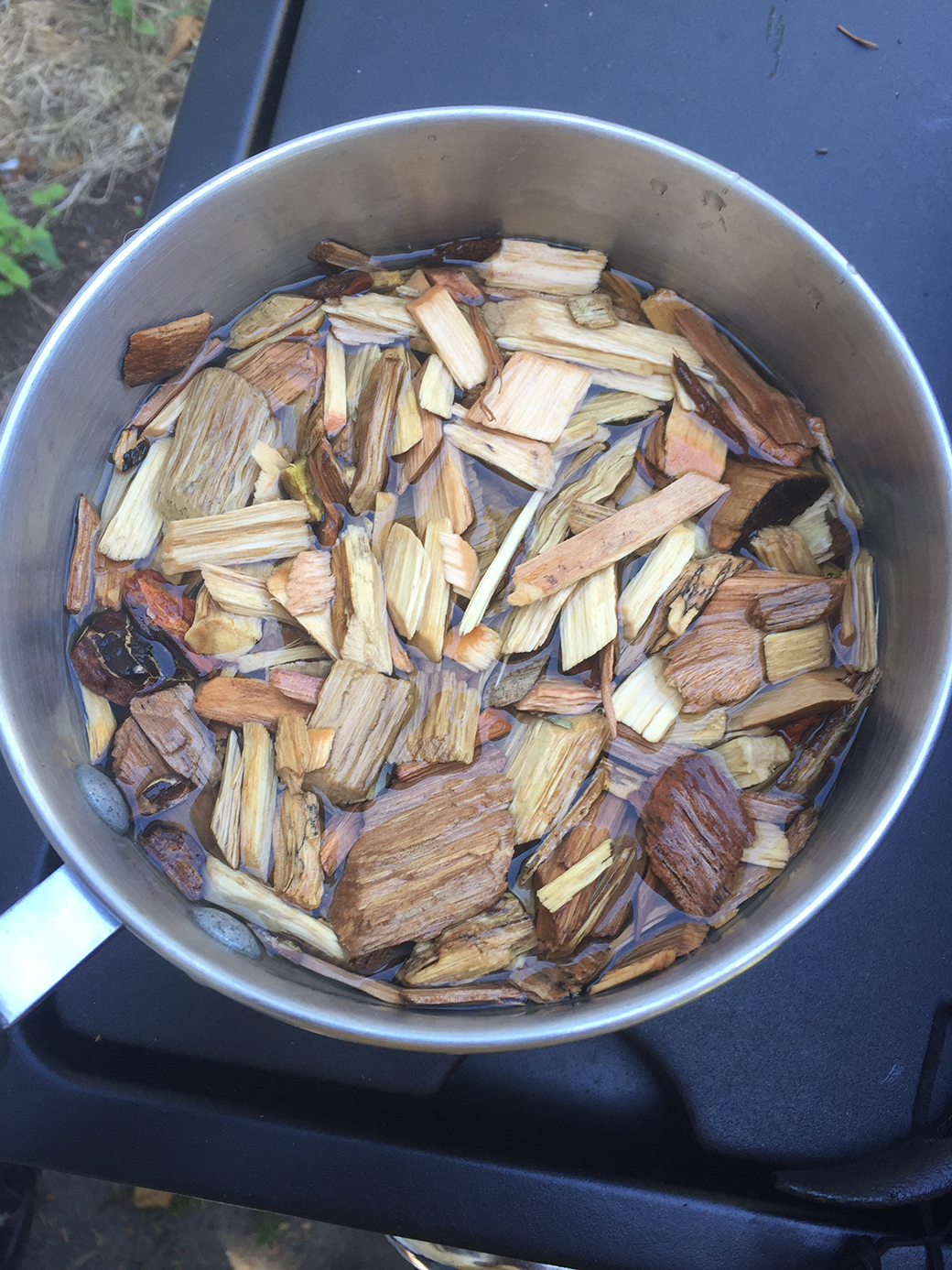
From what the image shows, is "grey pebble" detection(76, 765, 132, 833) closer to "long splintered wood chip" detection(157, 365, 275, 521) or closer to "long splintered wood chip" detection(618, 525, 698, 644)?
"long splintered wood chip" detection(157, 365, 275, 521)

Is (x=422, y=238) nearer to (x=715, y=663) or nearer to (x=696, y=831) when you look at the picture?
(x=715, y=663)

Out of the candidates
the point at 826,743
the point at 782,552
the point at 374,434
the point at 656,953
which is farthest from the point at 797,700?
the point at 374,434

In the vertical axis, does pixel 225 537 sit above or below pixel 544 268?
below

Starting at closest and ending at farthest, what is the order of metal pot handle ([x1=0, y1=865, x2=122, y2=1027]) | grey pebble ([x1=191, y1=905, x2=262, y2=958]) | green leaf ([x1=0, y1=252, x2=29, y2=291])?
metal pot handle ([x1=0, y1=865, x2=122, y2=1027]) < grey pebble ([x1=191, y1=905, x2=262, y2=958]) < green leaf ([x1=0, y1=252, x2=29, y2=291])

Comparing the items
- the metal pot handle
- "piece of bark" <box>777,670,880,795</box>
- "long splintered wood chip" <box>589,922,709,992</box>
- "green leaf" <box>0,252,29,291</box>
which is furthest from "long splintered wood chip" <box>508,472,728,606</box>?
"green leaf" <box>0,252,29,291</box>

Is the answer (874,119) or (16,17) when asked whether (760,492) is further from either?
(16,17)

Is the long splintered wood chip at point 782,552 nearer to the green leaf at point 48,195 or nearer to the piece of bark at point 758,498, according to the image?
the piece of bark at point 758,498

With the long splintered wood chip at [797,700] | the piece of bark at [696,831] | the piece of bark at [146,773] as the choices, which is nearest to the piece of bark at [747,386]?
the long splintered wood chip at [797,700]
